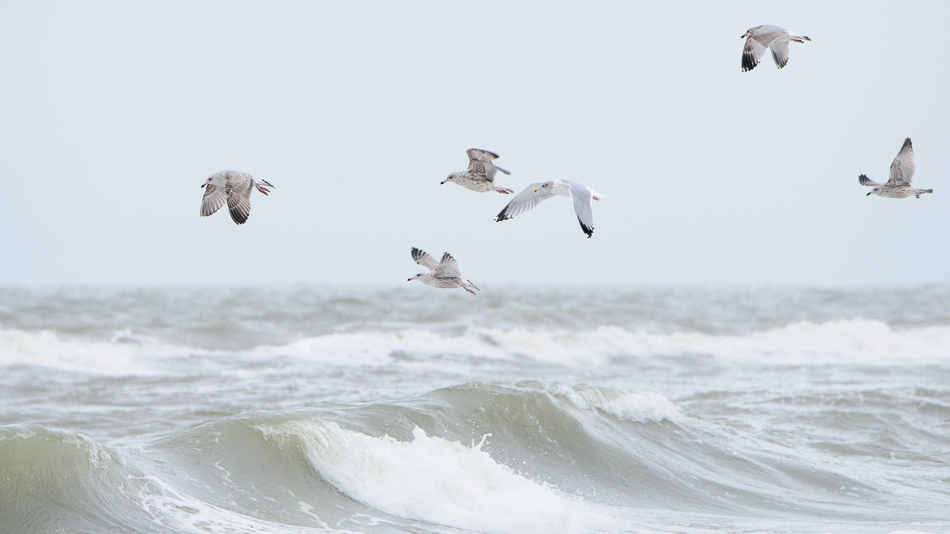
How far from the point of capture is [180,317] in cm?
2255

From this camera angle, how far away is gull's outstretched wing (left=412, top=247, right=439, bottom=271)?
24.8 ft

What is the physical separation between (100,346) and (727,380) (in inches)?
416

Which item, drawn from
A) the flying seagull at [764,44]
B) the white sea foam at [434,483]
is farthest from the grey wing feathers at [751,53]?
the white sea foam at [434,483]

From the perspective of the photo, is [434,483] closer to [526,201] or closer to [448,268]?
[448,268]

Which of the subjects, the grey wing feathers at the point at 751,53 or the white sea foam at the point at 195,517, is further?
the grey wing feathers at the point at 751,53

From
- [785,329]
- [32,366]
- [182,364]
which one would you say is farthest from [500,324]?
[32,366]

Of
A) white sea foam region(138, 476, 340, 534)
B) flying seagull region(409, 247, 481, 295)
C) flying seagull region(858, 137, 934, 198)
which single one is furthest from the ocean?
flying seagull region(858, 137, 934, 198)

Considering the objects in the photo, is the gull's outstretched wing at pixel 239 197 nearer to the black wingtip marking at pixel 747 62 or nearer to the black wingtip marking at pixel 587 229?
the black wingtip marking at pixel 587 229

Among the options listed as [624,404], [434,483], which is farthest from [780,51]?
[624,404]

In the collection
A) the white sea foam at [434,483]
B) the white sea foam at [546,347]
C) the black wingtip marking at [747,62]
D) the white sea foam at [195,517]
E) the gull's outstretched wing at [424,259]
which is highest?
the black wingtip marking at [747,62]

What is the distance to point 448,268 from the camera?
722 centimetres

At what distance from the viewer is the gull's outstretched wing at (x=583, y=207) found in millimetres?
6072

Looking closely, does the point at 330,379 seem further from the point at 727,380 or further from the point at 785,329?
the point at 785,329

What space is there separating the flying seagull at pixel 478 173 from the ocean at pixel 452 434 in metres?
2.32
